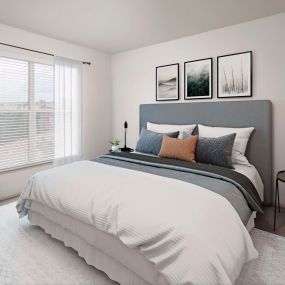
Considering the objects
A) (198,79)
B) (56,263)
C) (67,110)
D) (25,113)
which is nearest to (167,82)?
(198,79)

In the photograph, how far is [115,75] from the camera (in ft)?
15.1

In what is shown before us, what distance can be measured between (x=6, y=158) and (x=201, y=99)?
2.97m

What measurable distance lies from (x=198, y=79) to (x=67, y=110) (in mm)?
2183

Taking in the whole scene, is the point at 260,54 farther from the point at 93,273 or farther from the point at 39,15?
the point at 93,273

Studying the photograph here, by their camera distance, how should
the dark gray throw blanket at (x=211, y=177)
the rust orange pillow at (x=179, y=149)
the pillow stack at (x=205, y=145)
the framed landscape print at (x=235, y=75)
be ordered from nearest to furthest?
the dark gray throw blanket at (x=211, y=177)
the pillow stack at (x=205, y=145)
the rust orange pillow at (x=179, y=149)
the framed landscape print at (x=235, y=75)

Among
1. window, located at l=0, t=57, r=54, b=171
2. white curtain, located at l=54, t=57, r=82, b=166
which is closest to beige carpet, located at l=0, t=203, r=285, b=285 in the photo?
window, located at l=0, t=57, r=54, b=171

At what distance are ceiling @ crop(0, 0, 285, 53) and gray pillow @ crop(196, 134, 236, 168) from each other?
1.46 metres

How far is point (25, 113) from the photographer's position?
138 inches

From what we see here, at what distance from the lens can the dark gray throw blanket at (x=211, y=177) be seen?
193 centimetres

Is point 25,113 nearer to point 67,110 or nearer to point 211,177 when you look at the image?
point 67,110

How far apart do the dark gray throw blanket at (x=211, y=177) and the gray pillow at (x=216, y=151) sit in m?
0.22

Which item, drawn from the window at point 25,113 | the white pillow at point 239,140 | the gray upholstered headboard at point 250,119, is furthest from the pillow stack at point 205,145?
the window at point 25,113

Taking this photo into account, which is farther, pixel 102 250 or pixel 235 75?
pixel 235 75

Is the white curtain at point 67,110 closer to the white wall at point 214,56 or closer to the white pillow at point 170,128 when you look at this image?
the white wall at point 214,56
